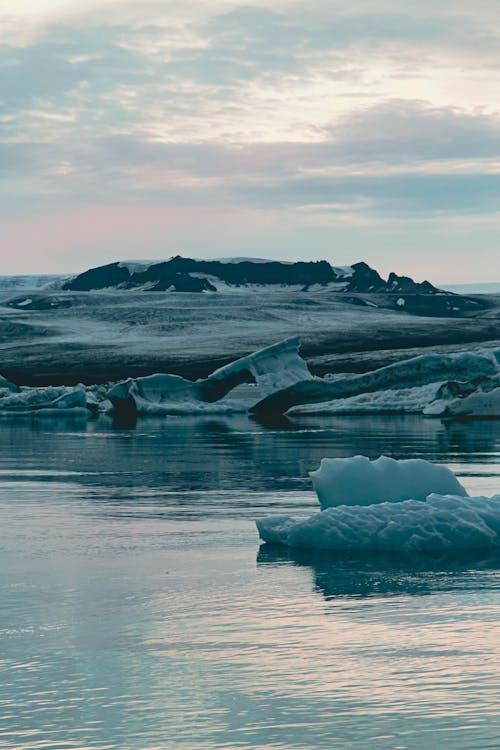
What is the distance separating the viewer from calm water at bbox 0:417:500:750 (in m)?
5.45

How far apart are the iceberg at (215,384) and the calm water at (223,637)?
20.2 metres

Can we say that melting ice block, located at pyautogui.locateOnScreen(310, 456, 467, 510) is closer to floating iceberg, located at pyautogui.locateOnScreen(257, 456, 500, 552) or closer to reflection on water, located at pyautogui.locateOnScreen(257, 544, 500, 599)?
floating iceberg, located at pyautogui.locateOnScreen(257, 456, 500, 552)

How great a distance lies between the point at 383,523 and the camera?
32.6 ft

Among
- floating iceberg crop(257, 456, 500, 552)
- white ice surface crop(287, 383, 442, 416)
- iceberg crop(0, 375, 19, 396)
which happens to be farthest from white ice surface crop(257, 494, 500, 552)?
iceberg crop(0, 375, 19, 396)

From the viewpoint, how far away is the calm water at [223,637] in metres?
5.45

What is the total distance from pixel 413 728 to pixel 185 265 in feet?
400

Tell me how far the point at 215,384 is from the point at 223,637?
1135 inches

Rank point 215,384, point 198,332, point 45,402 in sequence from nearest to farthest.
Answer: point 215,384
point 45,402
point 198,332

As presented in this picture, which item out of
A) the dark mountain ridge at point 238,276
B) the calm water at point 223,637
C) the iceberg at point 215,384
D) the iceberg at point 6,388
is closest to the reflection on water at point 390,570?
the calm water at point 223,637

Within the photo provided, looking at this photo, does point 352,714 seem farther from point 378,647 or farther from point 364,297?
point 364,297

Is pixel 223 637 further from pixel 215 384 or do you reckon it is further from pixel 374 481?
pixel 215 384

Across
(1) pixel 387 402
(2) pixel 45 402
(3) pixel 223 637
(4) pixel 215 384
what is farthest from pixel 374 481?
(2) pixel 45 402

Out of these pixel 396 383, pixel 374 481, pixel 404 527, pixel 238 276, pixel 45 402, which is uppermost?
pixel 238 276

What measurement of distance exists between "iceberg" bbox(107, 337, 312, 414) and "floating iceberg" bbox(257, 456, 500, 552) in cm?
2305
